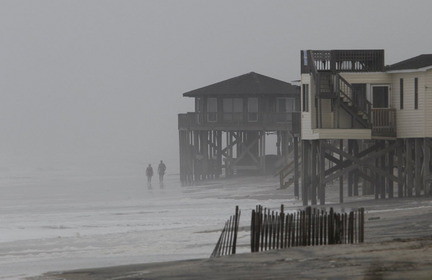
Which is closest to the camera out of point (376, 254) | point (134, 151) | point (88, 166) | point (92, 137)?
point (376, 254)

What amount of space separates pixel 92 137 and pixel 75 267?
16266 cm

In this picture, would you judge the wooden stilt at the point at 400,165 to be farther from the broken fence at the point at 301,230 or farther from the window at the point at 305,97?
the broken fence at the point at 301,230

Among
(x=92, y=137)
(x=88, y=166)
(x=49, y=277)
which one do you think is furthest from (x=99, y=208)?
(x=92, y=137)

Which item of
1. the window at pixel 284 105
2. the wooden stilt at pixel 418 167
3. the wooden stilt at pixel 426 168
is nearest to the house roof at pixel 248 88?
the window at pixel 284 105

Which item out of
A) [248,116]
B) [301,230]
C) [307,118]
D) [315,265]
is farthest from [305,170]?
[248,116]

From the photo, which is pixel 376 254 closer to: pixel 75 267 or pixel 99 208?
pixel 75 267

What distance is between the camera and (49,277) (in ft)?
78.1

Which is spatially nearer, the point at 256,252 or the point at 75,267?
the point at 256,252

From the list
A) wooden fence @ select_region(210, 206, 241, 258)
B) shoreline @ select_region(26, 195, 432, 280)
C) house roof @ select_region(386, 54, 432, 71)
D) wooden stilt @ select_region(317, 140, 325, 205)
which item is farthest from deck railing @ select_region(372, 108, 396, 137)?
wooden fence @ select_region(210, 206, 241, 258)

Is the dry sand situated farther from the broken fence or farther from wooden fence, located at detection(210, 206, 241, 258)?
wooden fence, located at detection(210, 206, 241, 258)

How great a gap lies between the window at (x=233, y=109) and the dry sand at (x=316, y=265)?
46049 millimetres

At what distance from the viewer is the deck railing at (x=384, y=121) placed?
43531 millimetres

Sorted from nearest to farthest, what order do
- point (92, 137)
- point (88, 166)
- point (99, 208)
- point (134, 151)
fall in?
point (99, 208) < point (88, 166) < point (134, 151) < point (92, 137)

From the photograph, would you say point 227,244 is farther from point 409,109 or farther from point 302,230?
point 409,109
